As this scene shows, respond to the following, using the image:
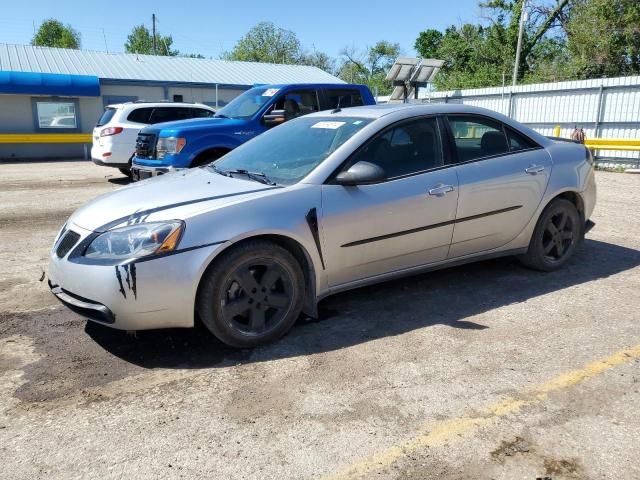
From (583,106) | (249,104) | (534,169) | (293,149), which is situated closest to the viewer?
(293,149)

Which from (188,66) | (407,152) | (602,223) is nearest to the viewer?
(407,152)

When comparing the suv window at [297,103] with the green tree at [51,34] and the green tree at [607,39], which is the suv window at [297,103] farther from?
the green tree at [51,34]

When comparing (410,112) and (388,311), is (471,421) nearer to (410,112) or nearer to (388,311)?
(388,311)

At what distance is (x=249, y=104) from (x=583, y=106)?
12.3 meters

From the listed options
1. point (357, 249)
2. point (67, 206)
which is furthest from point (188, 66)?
point (357, 249)

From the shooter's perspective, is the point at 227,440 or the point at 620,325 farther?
the point at 620,325

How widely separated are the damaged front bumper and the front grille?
0.43 ft

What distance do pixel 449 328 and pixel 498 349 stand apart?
45 cm

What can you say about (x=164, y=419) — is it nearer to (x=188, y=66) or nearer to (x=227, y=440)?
(x=227, y=440)

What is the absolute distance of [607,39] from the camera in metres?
26.1

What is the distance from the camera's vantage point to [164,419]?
9.26 feet

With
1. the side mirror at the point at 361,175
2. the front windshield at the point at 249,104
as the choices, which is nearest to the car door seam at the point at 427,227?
the side mirror at the point at 361,175

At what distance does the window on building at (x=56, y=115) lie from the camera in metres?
21.1

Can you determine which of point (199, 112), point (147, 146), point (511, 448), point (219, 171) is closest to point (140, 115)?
point (199, 112)
